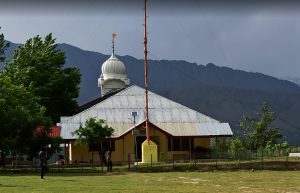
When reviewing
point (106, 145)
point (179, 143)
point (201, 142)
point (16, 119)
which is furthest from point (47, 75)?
point (16, 119)

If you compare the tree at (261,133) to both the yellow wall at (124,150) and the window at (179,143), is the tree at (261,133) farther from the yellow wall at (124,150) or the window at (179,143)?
the yellow wall at (124,150)

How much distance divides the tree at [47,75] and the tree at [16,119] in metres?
10.9

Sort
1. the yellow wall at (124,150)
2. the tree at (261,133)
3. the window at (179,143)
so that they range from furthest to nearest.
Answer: the tree at (261,133) < the window at (179,143) < the yellow wall at (124,150)

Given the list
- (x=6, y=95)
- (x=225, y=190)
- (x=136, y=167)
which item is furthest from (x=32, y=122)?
(x=225, y=190)

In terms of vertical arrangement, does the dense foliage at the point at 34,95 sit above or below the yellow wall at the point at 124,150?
above

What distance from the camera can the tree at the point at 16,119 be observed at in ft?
152

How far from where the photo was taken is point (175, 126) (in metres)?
62.2

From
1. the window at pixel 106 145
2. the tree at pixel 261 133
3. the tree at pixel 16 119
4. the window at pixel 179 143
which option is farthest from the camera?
the tree at pixel 261 133

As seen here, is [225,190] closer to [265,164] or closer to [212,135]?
[265,164]

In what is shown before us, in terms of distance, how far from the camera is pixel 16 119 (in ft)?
153

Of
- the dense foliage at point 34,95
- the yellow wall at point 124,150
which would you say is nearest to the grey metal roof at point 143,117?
the yellow wall at point 124,150

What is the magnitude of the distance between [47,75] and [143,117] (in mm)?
10739

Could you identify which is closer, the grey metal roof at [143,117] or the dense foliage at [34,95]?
the dense foliage at [34,95]

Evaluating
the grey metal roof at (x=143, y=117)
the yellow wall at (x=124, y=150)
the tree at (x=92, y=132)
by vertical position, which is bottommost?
the yellow wall at (x=124, y=150)
